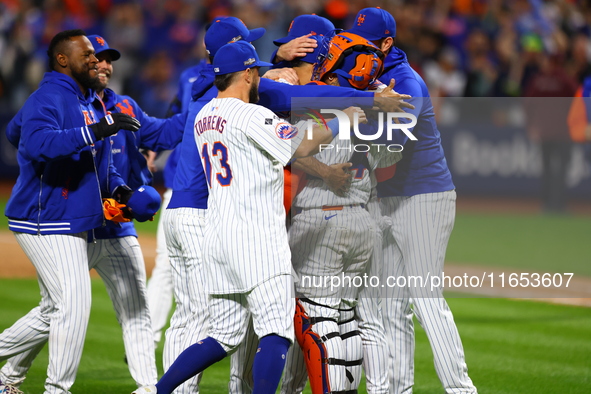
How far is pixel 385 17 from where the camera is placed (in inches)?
171

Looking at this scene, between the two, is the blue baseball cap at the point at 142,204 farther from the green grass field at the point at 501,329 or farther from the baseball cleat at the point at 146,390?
the green grass field at the point at 501,329

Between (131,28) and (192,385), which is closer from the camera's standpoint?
(192,385)

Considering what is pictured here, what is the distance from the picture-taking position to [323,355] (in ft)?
12.7

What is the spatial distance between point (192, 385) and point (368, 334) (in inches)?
40.7

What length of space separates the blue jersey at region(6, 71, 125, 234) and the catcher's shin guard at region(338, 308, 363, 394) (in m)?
1.51

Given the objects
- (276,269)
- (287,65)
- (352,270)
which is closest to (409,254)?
(352,270)

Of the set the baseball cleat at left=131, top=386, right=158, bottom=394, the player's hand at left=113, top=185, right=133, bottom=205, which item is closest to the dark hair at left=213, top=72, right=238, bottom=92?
the player's hand at left=113, top=185, right=133, bottom=205

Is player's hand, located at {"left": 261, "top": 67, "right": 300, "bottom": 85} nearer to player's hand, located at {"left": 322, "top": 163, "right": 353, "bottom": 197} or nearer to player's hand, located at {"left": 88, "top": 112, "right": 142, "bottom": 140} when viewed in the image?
player's hand, located at {"left": 322, "top": 163, "right": 353, "bottom": 197}

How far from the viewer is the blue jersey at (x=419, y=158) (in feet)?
13.9

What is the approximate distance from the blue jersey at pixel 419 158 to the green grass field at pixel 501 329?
89 cm

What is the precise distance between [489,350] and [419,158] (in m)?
2.78

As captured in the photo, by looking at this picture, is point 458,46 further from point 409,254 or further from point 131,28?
point 409,254

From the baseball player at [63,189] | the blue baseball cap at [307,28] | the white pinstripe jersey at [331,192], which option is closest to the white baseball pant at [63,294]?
the baseball player at [63,189]

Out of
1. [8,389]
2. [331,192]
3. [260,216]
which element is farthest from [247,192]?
[8,389]
